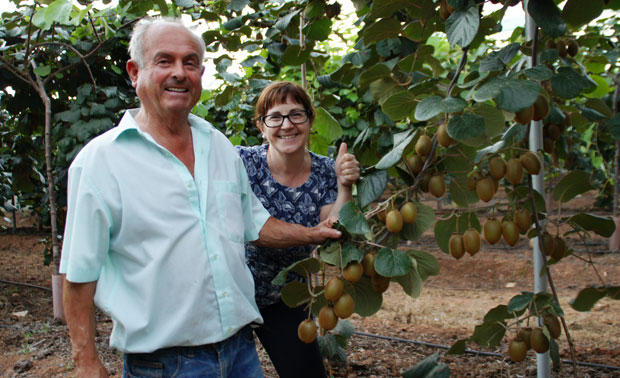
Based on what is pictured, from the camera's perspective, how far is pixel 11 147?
202 inches

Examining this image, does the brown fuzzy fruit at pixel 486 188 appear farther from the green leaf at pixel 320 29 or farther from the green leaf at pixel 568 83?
the green leaf at pixel 320 29

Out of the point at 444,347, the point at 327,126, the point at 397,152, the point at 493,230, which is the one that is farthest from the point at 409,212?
the point at 444,347

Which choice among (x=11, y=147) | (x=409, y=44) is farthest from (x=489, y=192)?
(x=11, y=147)

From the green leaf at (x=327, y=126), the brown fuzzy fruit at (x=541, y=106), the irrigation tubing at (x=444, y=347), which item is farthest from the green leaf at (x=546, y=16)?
the irrigation tubing at (x=444, y=347)

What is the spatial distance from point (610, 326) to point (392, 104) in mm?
3447

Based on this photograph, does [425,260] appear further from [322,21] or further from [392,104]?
[322,21]

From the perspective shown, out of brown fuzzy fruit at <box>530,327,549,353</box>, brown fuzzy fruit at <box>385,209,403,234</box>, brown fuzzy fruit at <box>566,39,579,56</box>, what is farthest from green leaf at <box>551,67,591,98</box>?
brown fuzzy fruit at <box>530,327,549,353</box>

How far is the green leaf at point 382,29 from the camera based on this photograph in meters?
1.35

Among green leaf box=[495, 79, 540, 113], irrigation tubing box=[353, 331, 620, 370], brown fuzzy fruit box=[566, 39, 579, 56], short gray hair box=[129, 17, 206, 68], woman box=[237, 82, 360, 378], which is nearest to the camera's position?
green leaf box=[495, 79, 540, 113]

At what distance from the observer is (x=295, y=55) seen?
197cm

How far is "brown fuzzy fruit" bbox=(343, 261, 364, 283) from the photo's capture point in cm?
126

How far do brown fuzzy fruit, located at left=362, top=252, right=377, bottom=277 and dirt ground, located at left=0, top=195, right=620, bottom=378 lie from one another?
553mm

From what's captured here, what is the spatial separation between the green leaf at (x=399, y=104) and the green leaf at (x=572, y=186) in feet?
1.86

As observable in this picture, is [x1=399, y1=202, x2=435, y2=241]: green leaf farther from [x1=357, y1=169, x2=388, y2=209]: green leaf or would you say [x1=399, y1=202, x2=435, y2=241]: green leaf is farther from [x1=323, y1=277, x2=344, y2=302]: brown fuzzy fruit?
[x1=323, y1=277, x2=344, y2=302]: brown fuzzy fruit
